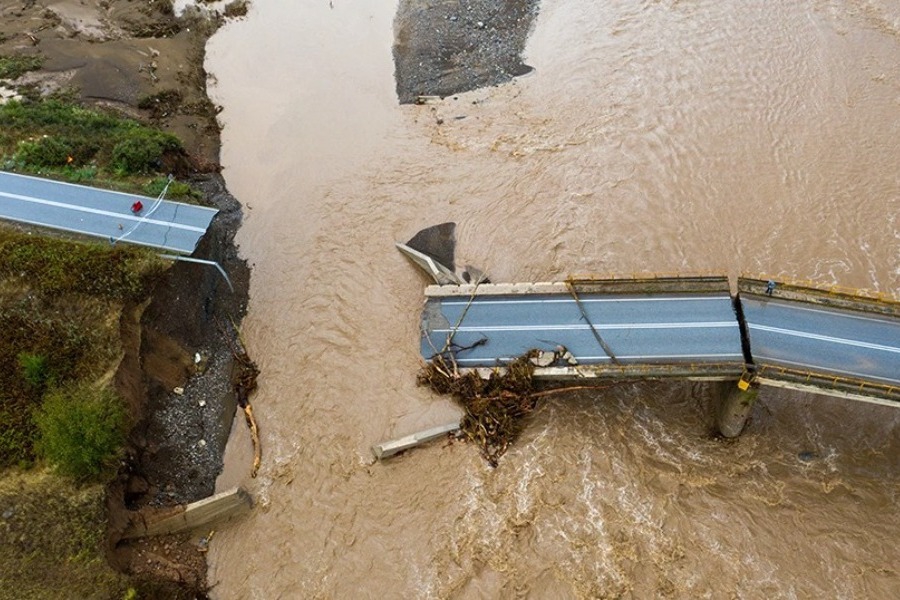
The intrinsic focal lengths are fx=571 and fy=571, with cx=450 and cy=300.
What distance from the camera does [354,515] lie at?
15.6 m

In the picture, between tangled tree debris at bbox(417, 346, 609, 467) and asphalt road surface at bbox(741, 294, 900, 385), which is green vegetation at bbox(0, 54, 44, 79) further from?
asphalt road surface at bbox(741, 294, 900, 385)

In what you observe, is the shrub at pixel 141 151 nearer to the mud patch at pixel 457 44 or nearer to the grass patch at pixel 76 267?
the grass patch at pixel 76 267

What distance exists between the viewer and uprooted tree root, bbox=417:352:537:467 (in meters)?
16.0

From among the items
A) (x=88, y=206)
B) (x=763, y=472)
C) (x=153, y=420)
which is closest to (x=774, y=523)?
(x=763, y=472)

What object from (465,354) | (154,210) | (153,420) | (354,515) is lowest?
(354,515)

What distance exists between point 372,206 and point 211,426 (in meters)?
10.2

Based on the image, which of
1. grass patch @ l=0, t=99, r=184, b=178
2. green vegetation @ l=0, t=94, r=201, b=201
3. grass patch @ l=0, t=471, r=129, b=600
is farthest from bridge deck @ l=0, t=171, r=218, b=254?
grass patch @ l=0, t=471, r=129, b=600

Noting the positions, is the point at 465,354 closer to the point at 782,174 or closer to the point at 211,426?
the point at 211,426

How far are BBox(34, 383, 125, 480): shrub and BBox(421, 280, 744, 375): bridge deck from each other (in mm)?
8444

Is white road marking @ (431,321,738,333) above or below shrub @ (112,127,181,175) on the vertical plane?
below

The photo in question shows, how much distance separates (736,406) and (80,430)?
55.2 ft

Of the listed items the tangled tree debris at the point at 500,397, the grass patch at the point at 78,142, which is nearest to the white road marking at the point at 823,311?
the tangled tree debris at the point at 500,397

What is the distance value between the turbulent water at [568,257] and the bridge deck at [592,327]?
1589 millimetres

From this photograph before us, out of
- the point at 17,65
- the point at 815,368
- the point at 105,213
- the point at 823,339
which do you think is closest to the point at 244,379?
the point at 105,213
